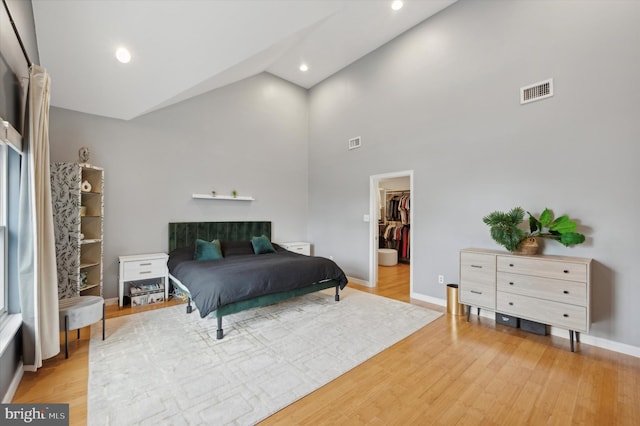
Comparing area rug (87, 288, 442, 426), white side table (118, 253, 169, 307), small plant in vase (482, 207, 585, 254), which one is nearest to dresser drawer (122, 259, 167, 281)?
white side table (118, 253, 169, 307)

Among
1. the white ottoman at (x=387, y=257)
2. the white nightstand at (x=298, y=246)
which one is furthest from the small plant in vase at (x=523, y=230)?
the white ottoman at (x=387, y=257)

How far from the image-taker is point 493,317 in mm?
3596

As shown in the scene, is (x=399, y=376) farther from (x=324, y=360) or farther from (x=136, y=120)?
(x=136, y=120)

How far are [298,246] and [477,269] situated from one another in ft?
11.5

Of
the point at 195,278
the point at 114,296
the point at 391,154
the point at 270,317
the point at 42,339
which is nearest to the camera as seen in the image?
the point at 42,339

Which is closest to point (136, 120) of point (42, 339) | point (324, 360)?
point (42, 339)

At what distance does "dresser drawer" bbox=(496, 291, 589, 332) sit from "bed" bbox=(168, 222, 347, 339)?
6.68 feet

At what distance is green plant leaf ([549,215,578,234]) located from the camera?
2.85 metres

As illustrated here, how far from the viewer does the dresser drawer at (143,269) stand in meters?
3.92

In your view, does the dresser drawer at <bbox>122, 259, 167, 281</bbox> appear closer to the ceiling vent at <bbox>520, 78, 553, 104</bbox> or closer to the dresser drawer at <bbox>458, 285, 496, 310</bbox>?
the dresser drawer at <bbox>458, 285, 496, 310</bbox>

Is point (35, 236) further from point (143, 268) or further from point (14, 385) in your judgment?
point (143, 268)

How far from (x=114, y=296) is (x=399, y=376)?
4127 millimetres

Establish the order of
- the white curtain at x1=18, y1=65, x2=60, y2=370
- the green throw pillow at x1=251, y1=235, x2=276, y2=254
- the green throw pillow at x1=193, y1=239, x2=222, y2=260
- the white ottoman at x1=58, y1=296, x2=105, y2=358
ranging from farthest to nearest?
the green throw pillow at x1=251, y1=235, x2=276, y2=254
the green throw pillow at x1=193, y1=239, x2=222, y2=260
the white ottoman at x1=58, y1=296, x2=105, y2=358
the white curtain at x1=18, y1=65, x2=60, y2=370

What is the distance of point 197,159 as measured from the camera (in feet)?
16.2
